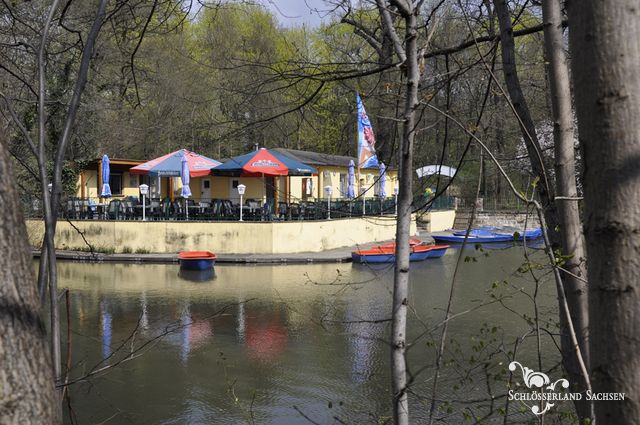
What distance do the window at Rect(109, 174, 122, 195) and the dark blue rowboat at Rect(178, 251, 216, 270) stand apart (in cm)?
983

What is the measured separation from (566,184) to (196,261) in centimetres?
1560

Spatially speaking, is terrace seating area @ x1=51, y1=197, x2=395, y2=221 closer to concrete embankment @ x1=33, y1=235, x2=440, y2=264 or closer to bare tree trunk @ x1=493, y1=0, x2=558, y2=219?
concrete embankment @ x1=33, y1=235, x2=440, y2=264

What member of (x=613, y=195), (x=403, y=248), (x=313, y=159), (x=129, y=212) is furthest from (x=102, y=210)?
(x=613, y=195)

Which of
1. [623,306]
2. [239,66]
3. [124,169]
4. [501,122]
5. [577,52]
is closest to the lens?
[623,306]

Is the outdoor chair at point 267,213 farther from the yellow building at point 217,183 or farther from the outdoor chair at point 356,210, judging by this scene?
the yellow building at point 217,183

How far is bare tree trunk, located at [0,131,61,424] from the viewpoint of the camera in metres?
1.15

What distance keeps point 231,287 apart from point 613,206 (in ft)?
47.2

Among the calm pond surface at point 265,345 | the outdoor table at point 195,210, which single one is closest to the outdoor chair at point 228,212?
the outdoor table at point 195,210

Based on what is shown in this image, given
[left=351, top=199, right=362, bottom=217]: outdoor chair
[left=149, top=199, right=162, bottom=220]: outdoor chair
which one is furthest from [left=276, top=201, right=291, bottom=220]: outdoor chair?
[left=149, top=199, right=162, bottom=220]: outdoor chair

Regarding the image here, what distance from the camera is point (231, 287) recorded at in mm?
15266

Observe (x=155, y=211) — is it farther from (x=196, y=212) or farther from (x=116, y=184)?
(x=116, y=184)

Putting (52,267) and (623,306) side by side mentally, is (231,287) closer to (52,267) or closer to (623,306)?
(52,267)

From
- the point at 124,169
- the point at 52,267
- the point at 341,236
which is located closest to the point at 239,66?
the point at 52,267

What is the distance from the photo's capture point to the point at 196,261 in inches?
689
